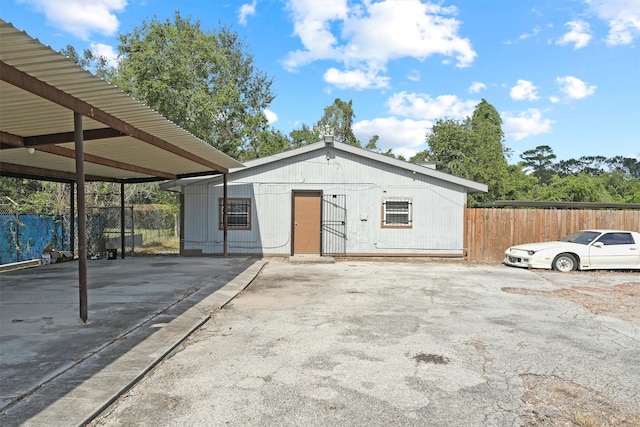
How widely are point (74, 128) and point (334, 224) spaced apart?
913 cm

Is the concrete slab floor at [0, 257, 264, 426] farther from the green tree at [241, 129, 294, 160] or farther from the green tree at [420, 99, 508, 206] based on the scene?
the green tree at [420, 99, 508, 206]

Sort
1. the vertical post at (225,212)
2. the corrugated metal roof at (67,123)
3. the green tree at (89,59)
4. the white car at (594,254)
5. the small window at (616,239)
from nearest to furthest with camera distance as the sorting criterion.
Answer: the corrugated metal roof at (67,123), the white car at (594,254), the small window at (616,239), the vertical post at (225,212), the green tree at (89,59)

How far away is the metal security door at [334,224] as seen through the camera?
13883 millimetres

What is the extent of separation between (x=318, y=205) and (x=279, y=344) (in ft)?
30.6

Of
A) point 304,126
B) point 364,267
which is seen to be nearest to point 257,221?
point 364,267

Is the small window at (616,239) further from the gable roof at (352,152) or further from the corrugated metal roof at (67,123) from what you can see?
the corrugated metal roof at (67,123)

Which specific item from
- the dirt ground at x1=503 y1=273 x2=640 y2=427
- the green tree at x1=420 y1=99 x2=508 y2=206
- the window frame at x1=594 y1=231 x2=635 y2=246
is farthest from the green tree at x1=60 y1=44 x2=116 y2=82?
the dirt ground at x1=503 y1=273 x2=640 y2=427

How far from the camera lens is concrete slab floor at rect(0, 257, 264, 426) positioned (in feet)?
10.7

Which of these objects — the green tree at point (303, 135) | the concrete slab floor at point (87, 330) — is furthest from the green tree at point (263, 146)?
the concrete slab floor at point (87, 330)

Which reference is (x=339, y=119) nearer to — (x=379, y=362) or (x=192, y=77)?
(x=192, y=77)

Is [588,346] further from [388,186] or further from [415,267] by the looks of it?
[388,186]

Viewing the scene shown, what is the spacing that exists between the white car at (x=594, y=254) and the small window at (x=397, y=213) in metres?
3.93

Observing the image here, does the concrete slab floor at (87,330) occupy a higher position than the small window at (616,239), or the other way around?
the small window at (616,239)

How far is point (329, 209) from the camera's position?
548 inches
